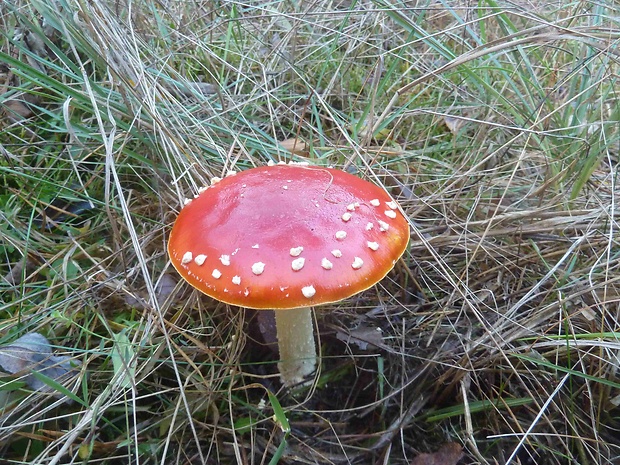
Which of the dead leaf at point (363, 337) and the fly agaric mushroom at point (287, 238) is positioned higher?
the fly agaric mushroom at point (287, 238)

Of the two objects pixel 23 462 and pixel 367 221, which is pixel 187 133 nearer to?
pixel 367 221

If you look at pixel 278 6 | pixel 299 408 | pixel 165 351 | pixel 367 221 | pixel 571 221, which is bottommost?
pixel 299 408

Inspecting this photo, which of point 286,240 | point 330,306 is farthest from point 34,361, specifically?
point 330,306

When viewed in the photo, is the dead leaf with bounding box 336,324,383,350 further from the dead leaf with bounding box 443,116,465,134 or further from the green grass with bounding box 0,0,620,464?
the dead leaf with bounding box 443,116,465,134

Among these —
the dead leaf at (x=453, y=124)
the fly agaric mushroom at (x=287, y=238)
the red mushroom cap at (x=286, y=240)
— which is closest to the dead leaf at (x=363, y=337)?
the fly agaric mushroom at (x=287, y=238)

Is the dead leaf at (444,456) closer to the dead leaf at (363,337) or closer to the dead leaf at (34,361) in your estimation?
the dead leaf at (363,337)

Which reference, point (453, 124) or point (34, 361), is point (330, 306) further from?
point (453, 124)

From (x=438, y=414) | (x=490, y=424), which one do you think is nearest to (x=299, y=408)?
(x=438, y=414)

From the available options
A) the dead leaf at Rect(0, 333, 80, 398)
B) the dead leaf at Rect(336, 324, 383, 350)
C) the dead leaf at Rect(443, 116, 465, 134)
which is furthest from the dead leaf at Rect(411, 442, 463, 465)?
the dead leaf at Rect(443, 116, 465, 134)
